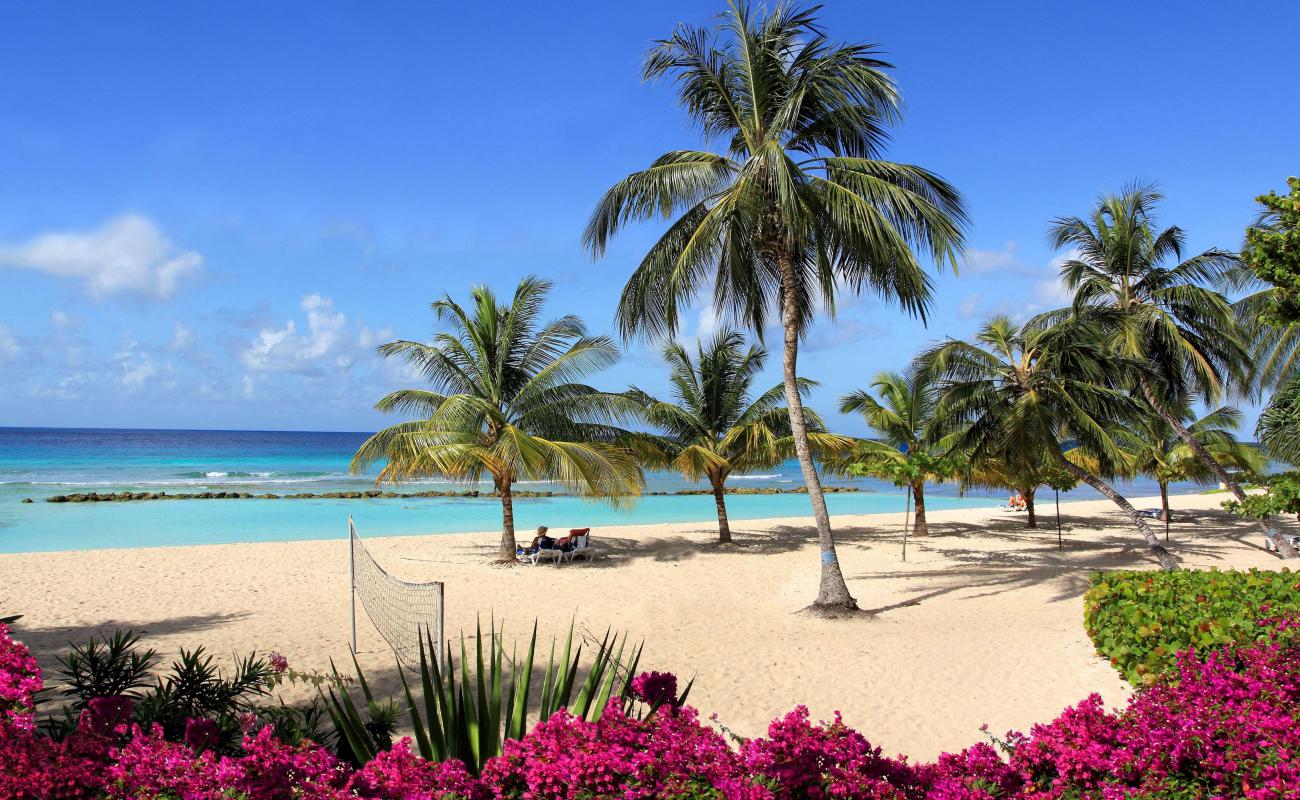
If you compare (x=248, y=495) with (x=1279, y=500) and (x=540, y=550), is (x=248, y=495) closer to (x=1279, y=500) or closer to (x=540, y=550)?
(x=540, y=550)

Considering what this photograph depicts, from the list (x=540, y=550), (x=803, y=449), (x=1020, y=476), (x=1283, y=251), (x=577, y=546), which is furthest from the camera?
(x=1020, y=476)

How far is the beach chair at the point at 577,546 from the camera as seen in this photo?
16.1m

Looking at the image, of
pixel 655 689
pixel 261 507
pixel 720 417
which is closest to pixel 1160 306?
pixel 720 417

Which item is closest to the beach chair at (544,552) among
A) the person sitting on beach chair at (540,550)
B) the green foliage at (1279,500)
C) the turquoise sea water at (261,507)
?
the person sitting on beach chair at (540,550)

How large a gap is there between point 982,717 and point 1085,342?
845 centimetres

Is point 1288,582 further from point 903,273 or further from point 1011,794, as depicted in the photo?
point 1011,794

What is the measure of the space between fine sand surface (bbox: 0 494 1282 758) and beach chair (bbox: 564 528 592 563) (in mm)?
451

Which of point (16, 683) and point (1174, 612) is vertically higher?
point (16, 683)

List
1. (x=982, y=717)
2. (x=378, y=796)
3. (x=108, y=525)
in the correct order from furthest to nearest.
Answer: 1. (x=108, y=525)
2. (x=982, y=717)
3. (x=378, y=796)

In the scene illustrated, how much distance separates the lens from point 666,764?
245cm

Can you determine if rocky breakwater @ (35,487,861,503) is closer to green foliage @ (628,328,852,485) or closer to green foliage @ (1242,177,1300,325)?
green foliage @ (628,328,852,485)

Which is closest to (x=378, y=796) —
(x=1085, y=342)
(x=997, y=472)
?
(x=1085, y=342)

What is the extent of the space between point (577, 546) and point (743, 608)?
566 centimetres

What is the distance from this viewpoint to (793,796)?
2514 mm
